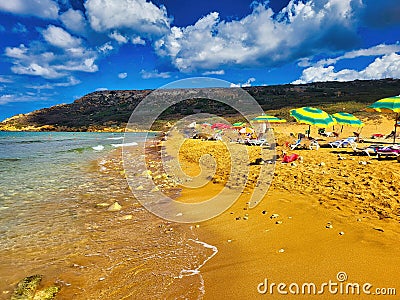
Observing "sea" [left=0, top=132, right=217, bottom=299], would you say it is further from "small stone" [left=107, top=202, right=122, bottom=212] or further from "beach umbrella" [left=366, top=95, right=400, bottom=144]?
"beach umbrella" [left=366, top=95, right=400, bottom=144]

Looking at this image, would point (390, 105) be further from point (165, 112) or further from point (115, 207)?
point (165, 112)

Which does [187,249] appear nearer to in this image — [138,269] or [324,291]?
[138,269]

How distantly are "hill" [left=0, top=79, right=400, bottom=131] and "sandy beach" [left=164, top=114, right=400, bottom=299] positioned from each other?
58.1m

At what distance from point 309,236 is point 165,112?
96.2m

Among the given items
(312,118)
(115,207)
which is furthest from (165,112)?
(115,207)

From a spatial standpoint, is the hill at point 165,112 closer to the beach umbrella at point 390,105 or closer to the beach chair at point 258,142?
the beach chair at point 258,142

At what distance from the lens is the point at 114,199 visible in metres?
8.86

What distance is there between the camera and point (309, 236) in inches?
203

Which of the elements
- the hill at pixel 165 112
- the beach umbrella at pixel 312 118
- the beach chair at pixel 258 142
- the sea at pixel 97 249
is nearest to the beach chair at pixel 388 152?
the beach umbrella at pixel 312 118

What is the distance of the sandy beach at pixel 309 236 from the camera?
379 cm

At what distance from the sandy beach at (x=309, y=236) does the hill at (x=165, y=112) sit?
190 feet

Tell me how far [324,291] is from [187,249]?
8.57 feet

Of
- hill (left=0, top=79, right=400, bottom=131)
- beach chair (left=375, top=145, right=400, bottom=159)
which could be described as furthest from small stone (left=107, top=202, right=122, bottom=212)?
hill (left=0, top=79, right=400, bottom=131)

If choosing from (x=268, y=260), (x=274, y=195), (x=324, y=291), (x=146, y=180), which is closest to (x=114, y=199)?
(x=146, y=180)
